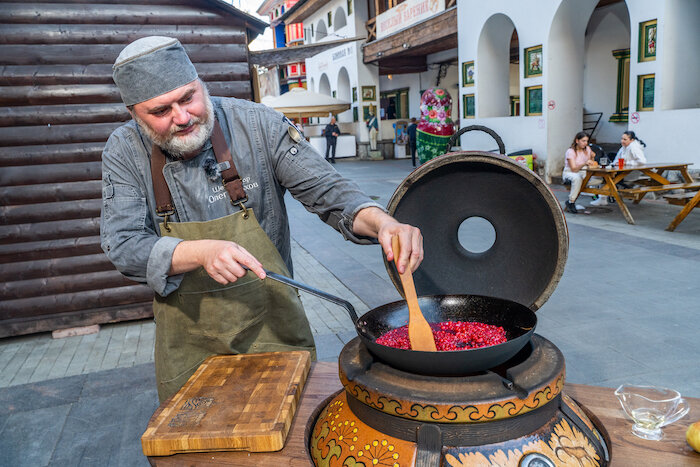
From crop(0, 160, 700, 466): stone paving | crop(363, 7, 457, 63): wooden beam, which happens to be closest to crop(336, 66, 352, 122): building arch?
crop(363, 7, 457, 63): wooden beam

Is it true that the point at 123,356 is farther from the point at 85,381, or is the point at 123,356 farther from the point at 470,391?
the point at 470,391

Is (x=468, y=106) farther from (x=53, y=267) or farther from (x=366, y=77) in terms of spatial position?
(x=53, y=267)

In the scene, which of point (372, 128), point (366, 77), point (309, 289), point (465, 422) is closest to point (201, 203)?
point (309, 289)

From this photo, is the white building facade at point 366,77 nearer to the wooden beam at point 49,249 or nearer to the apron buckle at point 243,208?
the wooden beam at point 49,249

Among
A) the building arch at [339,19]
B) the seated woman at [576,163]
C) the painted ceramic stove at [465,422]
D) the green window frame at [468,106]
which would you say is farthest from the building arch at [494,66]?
the painted ceramic stove at [465,422]

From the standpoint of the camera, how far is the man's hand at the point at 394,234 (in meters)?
1.38

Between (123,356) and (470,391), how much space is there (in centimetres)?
358

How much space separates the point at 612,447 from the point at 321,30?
25690 millimetres

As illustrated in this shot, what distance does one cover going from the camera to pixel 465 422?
1.06 metres

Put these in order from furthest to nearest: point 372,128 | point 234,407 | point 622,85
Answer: point 372,128
point 622,85
point 234,407

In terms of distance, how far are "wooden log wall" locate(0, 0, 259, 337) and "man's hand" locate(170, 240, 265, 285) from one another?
347 cm

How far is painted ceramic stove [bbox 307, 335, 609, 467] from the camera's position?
1063 mm

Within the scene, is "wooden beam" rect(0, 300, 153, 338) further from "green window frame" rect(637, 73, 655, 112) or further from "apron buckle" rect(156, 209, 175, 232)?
"green window frame" rect(637, 73, 655, 112)

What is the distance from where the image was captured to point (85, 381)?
11.9 ft
